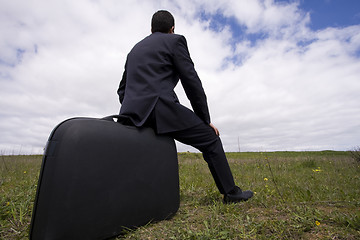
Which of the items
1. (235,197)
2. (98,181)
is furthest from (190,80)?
(235,197)

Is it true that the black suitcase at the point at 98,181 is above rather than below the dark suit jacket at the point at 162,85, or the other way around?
below

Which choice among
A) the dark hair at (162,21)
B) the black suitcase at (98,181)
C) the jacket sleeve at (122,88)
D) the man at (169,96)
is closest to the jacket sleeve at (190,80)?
the man at (169,96)

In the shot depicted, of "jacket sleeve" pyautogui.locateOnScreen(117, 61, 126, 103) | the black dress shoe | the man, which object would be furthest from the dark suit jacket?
the black dress shoe

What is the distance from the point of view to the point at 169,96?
2205 mm

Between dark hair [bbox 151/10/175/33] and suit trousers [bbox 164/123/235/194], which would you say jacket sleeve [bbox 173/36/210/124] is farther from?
dark hair [bbox 151/10/175/33]

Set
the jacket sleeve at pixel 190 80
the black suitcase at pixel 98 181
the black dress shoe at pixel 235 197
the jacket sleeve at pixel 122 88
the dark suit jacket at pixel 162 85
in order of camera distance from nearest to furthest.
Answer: the black suitcase at pixel 98 181 → the dark suit jacket at pixel 162 85 → the jacket sleeve at pixel 190 80 → the black dress shoe at pixel 235 197 → the jacket sleeve at pixel 122 88

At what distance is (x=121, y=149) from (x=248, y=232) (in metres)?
1.15

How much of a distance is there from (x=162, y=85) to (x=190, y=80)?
0.29 metres

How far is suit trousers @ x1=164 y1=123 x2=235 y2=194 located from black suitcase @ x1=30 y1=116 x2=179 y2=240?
373mm

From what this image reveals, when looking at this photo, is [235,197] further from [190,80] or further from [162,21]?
[162,21]

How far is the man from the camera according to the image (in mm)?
2104

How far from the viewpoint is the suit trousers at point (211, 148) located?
2.34 metres

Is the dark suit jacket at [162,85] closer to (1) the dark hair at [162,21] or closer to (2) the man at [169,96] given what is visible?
(2) the man at [169,96]

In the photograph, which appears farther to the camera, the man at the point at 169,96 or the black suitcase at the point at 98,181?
the man at the point at 169,96
